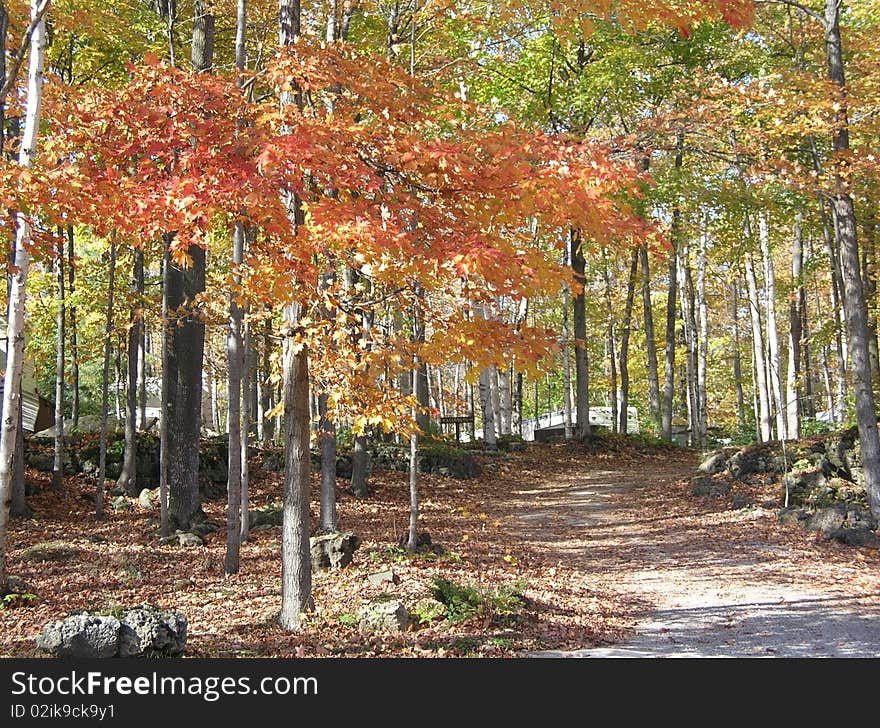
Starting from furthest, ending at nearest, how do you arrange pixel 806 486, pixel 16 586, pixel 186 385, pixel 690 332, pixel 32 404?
pixel 690 332
pixel 32 404
pixel 806 486
pixel 186 385
pixel 16 586

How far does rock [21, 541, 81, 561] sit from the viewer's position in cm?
955

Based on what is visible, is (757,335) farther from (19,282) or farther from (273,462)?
(19,282)

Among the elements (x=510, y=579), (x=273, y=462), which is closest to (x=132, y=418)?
(x=273, y=462)

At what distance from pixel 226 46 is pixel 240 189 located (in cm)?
1091

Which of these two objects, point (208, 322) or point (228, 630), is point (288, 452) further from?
point (208, 322)

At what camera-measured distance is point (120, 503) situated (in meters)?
12.6

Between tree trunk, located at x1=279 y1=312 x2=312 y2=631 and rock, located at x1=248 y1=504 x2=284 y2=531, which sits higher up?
tree trunk, located at x1=279 y1=312 x2=312 y2=631

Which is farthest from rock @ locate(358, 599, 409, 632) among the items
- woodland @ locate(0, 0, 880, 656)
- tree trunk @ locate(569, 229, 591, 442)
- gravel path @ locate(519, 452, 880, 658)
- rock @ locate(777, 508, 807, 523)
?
tree trunk @ locate(569, 229, 591, 442)

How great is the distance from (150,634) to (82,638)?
1.56 ft

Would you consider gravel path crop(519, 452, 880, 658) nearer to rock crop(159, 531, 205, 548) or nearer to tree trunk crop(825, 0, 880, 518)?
tree trunk crop(825, 0, 880, 518)

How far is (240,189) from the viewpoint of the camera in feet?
18.9

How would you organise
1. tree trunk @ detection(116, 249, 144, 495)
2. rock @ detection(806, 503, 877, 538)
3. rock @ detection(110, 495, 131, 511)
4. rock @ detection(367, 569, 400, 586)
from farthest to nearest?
tree trunk @ detection(116, 249, 144, 495), rock @ detection(110, 495, 131, 511), rock @ detection(806, 503, 877, 538), rock @ detection(367, 569, 400, 586)

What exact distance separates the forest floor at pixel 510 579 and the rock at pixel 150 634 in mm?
407

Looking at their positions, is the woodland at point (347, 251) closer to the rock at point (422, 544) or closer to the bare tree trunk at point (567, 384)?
the rock at point (422, 544)
